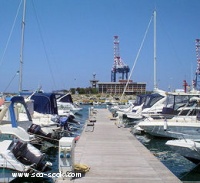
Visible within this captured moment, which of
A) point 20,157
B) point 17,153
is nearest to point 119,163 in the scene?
point 20,157

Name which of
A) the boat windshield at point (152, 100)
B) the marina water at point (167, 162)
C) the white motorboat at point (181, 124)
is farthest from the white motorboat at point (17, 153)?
the boat windshield at point (152, 100)

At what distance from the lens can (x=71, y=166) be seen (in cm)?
1073

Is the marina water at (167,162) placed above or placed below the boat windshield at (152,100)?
below

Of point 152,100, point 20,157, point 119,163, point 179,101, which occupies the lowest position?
point 119,163

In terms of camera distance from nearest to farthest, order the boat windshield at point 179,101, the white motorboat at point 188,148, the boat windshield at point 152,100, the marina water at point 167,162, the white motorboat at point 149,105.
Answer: the white motorboat at point 188,148, the marina water at point 167,162, the boat windshield at point 179,101, the white motorboat at point 149,105, the boat windshield at point 152,100

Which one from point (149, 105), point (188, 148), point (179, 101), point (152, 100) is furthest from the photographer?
point (152, 100)

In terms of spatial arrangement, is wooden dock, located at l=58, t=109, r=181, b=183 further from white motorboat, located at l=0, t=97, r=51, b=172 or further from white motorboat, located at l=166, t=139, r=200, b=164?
white motorboat, located at l=0, t=97, r=51, b=172

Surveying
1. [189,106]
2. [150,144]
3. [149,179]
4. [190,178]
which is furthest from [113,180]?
[189,106]

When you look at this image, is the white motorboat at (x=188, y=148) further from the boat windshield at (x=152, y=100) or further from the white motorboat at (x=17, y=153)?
the boat windshield at (x=152, y=100)

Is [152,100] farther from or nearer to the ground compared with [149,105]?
farther from the ground

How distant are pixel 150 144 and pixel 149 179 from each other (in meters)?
12.5

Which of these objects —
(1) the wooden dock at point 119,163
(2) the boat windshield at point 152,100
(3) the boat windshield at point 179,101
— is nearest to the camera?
(1) the wooden dock at point 119,163

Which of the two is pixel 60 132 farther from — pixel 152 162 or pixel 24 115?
pixel 152 162

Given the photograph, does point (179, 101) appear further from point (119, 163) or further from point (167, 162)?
point (119, 163)
